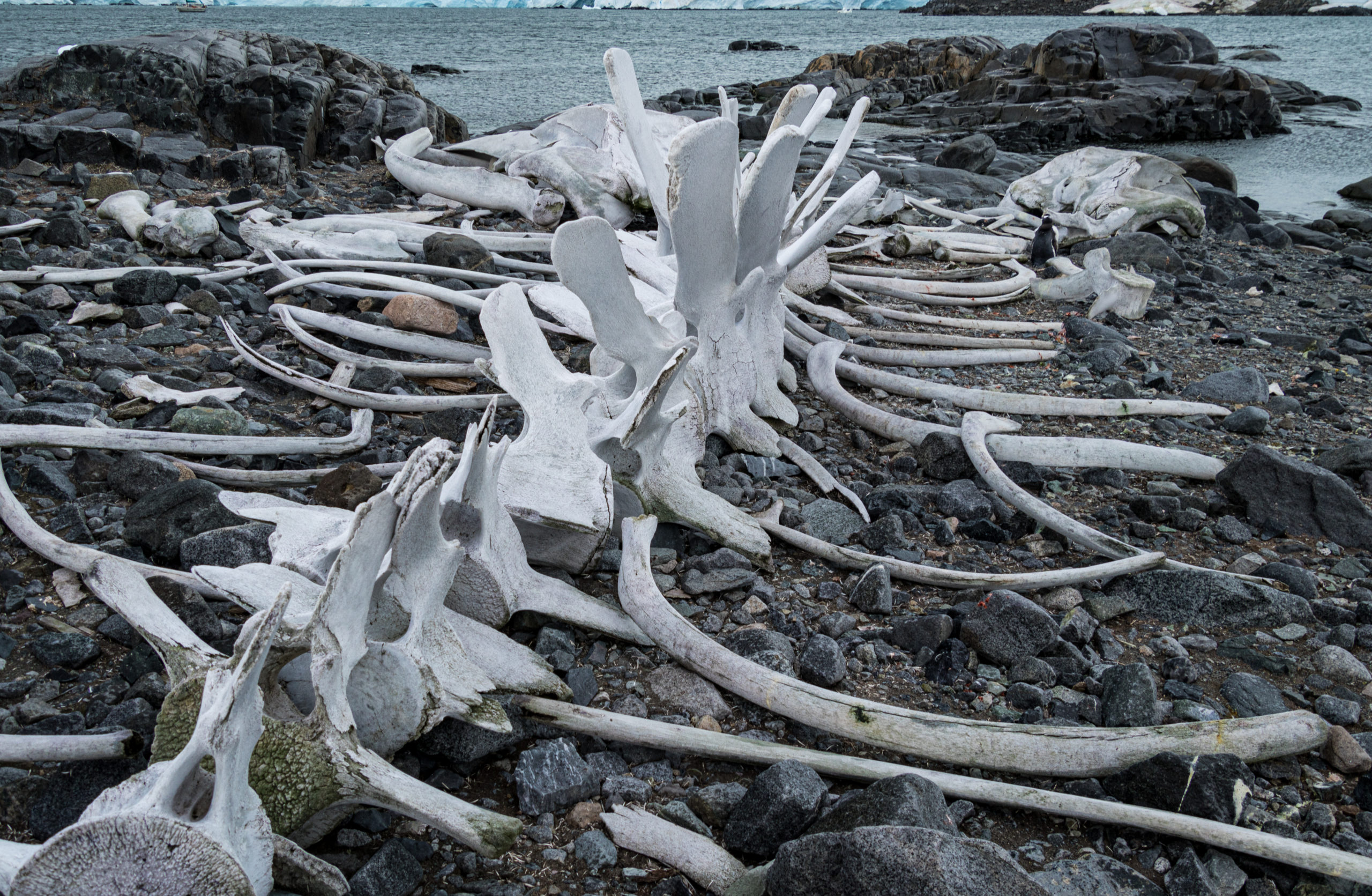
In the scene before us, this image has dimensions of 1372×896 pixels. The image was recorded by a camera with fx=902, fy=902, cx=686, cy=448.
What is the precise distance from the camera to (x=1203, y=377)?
4.83 meters

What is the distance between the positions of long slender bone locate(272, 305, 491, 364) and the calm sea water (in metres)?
10.7

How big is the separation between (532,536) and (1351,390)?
15.2ft

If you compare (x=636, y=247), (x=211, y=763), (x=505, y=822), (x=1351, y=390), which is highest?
(x=636, y=247)

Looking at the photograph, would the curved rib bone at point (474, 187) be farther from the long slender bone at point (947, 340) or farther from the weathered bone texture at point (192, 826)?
the weathered bone texture at point (192, 826)

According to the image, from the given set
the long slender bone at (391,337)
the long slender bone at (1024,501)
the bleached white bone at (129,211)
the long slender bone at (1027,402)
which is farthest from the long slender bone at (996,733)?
the bleached white bone at (129,211)

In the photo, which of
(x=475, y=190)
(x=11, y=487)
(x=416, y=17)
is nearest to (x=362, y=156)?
(x=475, y=190)

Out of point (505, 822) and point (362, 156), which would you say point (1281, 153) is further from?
point (505, 822)

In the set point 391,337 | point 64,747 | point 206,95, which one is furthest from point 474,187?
point 64,747

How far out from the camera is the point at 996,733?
1.95m

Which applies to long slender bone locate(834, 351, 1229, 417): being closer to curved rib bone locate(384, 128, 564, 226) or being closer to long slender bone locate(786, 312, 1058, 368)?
long slender bone locate(786, 312, 1058, 368)

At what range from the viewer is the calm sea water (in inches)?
678

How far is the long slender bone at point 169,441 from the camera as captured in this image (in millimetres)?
2795

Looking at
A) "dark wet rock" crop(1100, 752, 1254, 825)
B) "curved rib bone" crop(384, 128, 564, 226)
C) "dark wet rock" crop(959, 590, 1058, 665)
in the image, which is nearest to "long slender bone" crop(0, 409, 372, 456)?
"dark wet rock" crop(959, 590, 1058, 665)

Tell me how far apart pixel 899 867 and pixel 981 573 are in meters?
1.61
